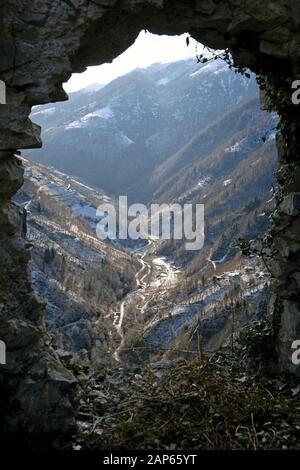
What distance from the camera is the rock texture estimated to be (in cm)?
539

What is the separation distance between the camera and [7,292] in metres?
5.50

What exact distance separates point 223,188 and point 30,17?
8755 cm

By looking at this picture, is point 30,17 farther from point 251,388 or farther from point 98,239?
point 98,239

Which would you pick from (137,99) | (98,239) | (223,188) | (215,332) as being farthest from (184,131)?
(215,332)

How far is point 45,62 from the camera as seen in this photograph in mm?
5504

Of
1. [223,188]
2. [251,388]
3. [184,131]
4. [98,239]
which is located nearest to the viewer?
[251,388]

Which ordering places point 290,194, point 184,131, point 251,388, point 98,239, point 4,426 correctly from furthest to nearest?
1. point 184,131
2. point 98,239
3. point 290,194
4. point 251,388
5. point 4,426
